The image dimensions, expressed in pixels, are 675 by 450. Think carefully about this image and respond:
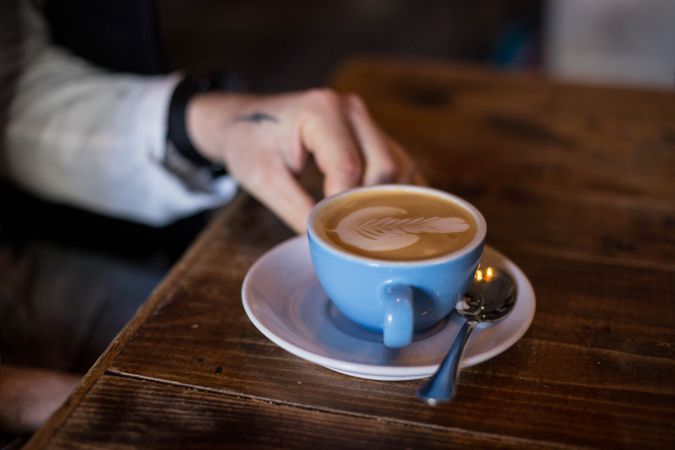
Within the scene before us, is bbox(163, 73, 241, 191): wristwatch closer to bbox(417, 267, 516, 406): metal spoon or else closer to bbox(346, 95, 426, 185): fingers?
bbox(346, 95, 426, 185): fingers

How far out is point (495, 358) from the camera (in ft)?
1.78

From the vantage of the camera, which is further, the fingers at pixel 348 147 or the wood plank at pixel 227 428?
the fingers at pixel 348 147

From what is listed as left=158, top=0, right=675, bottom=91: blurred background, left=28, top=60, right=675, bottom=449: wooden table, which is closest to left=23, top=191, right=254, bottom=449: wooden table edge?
left=28, top=60, right=675, bottom=449: wooden table

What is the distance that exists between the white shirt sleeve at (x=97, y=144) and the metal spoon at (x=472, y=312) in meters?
0.44

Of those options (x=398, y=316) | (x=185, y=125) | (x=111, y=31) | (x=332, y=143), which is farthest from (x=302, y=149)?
(x=111, y=31)

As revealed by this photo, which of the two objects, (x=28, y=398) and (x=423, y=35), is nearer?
(x=28, y=398)

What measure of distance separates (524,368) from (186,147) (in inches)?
21.0

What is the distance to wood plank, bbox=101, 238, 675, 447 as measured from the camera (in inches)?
19.0

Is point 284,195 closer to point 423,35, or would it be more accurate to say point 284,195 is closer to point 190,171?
point 190,171

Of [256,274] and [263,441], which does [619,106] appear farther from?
[263,441]

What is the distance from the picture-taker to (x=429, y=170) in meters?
0.90

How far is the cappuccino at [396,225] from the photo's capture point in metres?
0.54

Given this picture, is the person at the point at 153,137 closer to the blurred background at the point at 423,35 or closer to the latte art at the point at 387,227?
the latte art at the point at 387,227

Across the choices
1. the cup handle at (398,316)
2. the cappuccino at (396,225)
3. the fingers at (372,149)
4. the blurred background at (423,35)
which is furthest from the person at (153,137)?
the blurred background at (423,35)
